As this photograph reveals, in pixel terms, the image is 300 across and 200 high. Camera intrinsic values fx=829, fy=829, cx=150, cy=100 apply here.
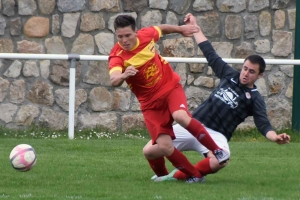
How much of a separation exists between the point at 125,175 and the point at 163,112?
807 mm

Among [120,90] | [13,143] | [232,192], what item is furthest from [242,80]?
[120,90]

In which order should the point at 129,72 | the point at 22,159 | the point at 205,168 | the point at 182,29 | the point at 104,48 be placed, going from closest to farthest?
the point at 129,72
the point at 22,159
the point at 205,168
the point at 182,29
the point at 104,48

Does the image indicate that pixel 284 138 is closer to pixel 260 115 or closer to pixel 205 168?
pixel 260 115

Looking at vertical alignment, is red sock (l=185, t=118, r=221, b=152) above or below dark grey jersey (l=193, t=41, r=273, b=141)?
below

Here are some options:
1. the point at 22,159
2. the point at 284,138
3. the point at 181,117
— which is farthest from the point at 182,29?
the point at 22,159

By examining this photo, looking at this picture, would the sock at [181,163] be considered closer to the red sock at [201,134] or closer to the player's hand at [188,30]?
the red sock at [201,134]

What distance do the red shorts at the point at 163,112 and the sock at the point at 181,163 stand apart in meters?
0.20

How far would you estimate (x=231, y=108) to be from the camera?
747 centimetres

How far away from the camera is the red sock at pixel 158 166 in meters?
7.45

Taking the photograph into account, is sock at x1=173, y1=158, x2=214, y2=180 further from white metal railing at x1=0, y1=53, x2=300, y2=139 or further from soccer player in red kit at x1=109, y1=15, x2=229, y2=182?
white metal railing at x1=0, y1=53, x2=300, y2=139

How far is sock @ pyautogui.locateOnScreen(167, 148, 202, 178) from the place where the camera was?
728 centimetres

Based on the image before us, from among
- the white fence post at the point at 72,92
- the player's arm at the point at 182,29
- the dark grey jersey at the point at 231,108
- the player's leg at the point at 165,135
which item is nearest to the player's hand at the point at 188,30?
the player's arm at the point at 182,29

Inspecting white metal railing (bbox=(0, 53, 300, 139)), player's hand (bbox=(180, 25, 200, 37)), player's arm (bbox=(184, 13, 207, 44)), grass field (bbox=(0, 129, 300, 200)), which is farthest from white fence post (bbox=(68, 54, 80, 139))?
player's hand (bbox=(180, 25, 200, 37))

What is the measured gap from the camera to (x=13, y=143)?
1041cm
